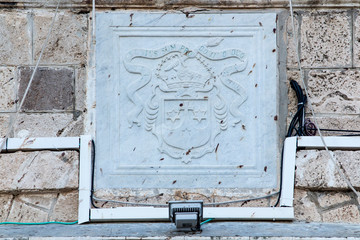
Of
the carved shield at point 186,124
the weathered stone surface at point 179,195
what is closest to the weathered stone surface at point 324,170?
the weathered stone surface at point 179,195

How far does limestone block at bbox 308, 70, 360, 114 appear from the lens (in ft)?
Result: 12.2

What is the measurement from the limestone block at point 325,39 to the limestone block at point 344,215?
0.82m

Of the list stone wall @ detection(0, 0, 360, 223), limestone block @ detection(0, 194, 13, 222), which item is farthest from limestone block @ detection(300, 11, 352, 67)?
limestone block @ detection(0, 194, 13, 222)

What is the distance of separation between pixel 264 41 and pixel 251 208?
947 millimetres

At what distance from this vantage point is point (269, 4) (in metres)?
3.77

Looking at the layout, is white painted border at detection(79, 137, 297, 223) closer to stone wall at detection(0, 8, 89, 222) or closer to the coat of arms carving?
stone wall at detection(0, 8, 89, 222)

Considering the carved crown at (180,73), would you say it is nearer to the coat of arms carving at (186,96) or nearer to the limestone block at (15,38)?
the coat of arms carving at (186,96)

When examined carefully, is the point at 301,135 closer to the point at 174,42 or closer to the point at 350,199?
the point at 350,199

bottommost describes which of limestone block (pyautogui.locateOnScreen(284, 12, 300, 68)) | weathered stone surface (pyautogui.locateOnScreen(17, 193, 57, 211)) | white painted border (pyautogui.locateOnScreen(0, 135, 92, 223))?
weathered stone surface (pyautogui.locateOnScreen(17, 193, 57, 211))

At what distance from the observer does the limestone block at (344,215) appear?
3.57m

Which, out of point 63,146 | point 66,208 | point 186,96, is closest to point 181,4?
point 186,96

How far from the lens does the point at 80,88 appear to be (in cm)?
372

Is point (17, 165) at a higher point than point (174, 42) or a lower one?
lower

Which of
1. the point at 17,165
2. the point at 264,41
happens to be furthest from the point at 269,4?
the point at 17,165
